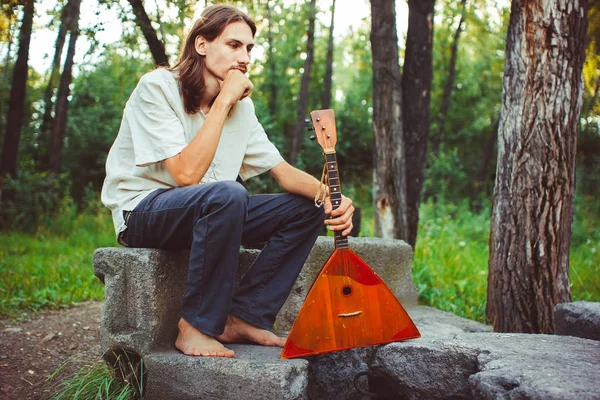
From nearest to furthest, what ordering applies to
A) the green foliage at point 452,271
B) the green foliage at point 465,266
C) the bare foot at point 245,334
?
the bare foot at point 245,334
the green foliage at point 452,271
the green foliage at point 465,266

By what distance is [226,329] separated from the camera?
303cm

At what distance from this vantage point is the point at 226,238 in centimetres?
263

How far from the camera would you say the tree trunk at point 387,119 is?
18.0ft

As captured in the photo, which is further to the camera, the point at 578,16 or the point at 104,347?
the point at 578,16

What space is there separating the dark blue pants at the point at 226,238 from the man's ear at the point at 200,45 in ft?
2.48

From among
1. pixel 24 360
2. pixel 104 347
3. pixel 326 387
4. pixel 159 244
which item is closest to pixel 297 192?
pixel 159 244

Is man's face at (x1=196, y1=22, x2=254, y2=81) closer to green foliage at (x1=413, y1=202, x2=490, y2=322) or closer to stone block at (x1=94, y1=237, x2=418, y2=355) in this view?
stone block at (x1=94, y1=237, x2=418, y2=355)

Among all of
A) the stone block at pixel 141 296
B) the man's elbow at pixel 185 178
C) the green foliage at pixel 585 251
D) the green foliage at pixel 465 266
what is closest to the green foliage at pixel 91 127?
the green foliage at pixel 465 266

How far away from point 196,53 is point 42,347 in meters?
2.16

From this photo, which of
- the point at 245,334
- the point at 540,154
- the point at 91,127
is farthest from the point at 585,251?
the point at 91,127

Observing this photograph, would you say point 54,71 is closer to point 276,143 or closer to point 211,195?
point 276,143

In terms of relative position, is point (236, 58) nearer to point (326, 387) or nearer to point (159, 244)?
point (159, 244)

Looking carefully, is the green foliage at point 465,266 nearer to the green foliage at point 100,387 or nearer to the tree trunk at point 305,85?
the green foliage at point 100,387

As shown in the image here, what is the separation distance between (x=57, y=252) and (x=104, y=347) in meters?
5.01
